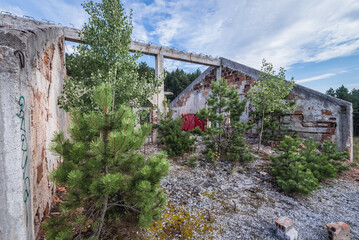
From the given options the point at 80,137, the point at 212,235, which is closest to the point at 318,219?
the point at 212,235

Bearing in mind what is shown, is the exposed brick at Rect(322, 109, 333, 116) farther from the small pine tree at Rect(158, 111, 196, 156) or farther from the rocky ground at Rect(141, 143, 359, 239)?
the small pine tree at Rect(158, 111, 196, 156)

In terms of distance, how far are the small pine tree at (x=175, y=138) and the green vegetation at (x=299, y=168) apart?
298 centimetres

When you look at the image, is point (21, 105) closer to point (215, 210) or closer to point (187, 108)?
point (215, 210)

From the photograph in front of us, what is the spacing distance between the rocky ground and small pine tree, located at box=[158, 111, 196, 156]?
38.3 inches

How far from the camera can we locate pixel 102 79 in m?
4.15

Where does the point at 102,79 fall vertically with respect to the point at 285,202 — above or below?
above

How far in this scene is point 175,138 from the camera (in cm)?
649

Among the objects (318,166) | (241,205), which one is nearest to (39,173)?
(241,205)

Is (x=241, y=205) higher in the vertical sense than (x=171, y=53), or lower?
lower

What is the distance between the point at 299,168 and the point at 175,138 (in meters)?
3.89

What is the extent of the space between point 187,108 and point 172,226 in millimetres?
9685

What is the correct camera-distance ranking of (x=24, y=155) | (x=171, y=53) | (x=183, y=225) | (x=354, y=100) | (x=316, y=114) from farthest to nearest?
(x=354, y=100) < (x=171, y=53) < (x=316, y=114) < (x=183, y=225) < (x=24, y=155)

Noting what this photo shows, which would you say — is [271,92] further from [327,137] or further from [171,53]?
[171,53]

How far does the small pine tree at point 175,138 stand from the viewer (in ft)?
21.4
